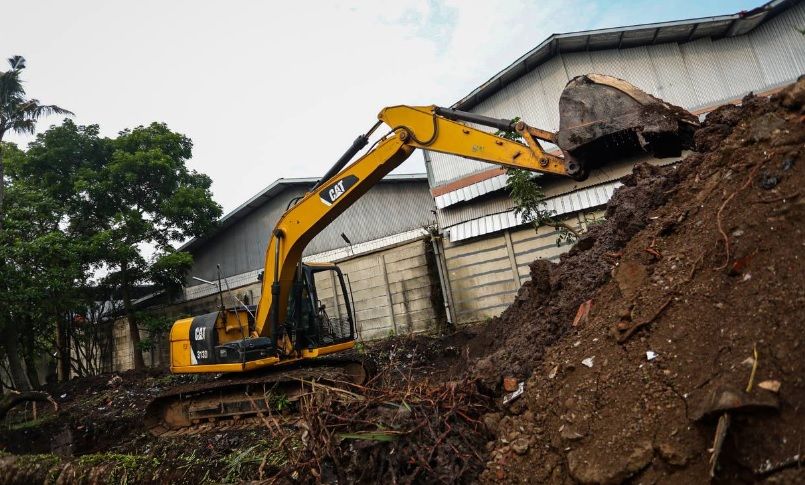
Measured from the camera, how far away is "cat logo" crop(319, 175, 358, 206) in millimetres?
6004

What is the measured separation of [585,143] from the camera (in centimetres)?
411

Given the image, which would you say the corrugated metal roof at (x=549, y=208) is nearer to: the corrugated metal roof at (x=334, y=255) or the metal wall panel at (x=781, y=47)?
the corrugated metal roof at (x=334, y=255)

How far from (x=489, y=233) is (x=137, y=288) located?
565 inches

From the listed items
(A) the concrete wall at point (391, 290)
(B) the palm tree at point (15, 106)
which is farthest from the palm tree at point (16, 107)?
(A) the concrete wall at point (391, 290)

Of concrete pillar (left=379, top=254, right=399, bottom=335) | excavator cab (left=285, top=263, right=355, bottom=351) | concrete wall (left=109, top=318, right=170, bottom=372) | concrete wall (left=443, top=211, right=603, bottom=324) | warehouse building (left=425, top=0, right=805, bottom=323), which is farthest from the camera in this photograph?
concrete wall (left=109, top=318, right=170, bottom=372)

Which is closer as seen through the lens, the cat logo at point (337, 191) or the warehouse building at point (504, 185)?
the cat logo at point (337, 191)

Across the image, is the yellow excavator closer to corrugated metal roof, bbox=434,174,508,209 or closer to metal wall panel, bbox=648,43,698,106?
corrugated metal roof, bbox=434,174,508,209

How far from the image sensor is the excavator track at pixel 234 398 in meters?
6.32

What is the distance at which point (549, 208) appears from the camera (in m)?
10.2

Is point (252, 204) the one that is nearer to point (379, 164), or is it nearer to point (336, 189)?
point (336, 189)

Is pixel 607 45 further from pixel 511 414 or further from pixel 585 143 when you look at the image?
pixel 511 414

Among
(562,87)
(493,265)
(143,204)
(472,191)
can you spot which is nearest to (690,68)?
(562,87)

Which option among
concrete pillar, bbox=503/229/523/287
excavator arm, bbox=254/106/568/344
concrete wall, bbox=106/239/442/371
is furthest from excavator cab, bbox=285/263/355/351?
concrete pillar, bbox=503/229/523/287

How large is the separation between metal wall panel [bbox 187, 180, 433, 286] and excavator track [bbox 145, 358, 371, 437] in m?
7.03
